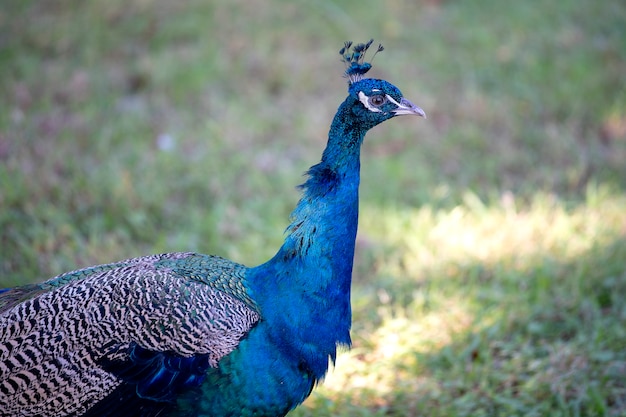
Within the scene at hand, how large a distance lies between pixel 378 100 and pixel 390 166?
7.56 ft

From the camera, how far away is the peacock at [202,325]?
2.13 meters

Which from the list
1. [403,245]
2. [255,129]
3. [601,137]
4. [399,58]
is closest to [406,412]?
[403,245]

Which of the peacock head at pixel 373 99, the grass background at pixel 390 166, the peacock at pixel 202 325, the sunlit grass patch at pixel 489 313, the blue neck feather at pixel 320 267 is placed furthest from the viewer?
the grass background at pixel 390 166

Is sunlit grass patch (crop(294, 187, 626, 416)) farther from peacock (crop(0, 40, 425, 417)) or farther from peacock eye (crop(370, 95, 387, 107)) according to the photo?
peacock eye (crop(370, 95, 387, 107))

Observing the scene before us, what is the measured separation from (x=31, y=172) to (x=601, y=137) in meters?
4.21

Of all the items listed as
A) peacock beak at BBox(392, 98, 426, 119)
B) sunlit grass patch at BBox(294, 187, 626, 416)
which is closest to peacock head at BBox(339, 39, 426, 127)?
peacock beak at BBox(392, 98, 426, 119)

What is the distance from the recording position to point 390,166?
4719 millimetres

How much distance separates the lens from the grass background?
3.12m

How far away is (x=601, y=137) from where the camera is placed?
16.5 feet

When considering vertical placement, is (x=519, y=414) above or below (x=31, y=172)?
below

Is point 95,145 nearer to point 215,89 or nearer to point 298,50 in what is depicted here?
point 215,89

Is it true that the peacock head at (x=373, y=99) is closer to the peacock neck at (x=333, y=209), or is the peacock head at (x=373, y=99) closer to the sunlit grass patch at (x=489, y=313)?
the peacock neck at (x=333, y=209)

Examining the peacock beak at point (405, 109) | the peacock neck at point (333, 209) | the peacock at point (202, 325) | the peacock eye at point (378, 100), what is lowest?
the peacock at point (202, 325)

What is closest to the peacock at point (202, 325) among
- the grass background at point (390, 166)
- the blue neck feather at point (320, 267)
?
the blue neck feather at point (320, 267)
